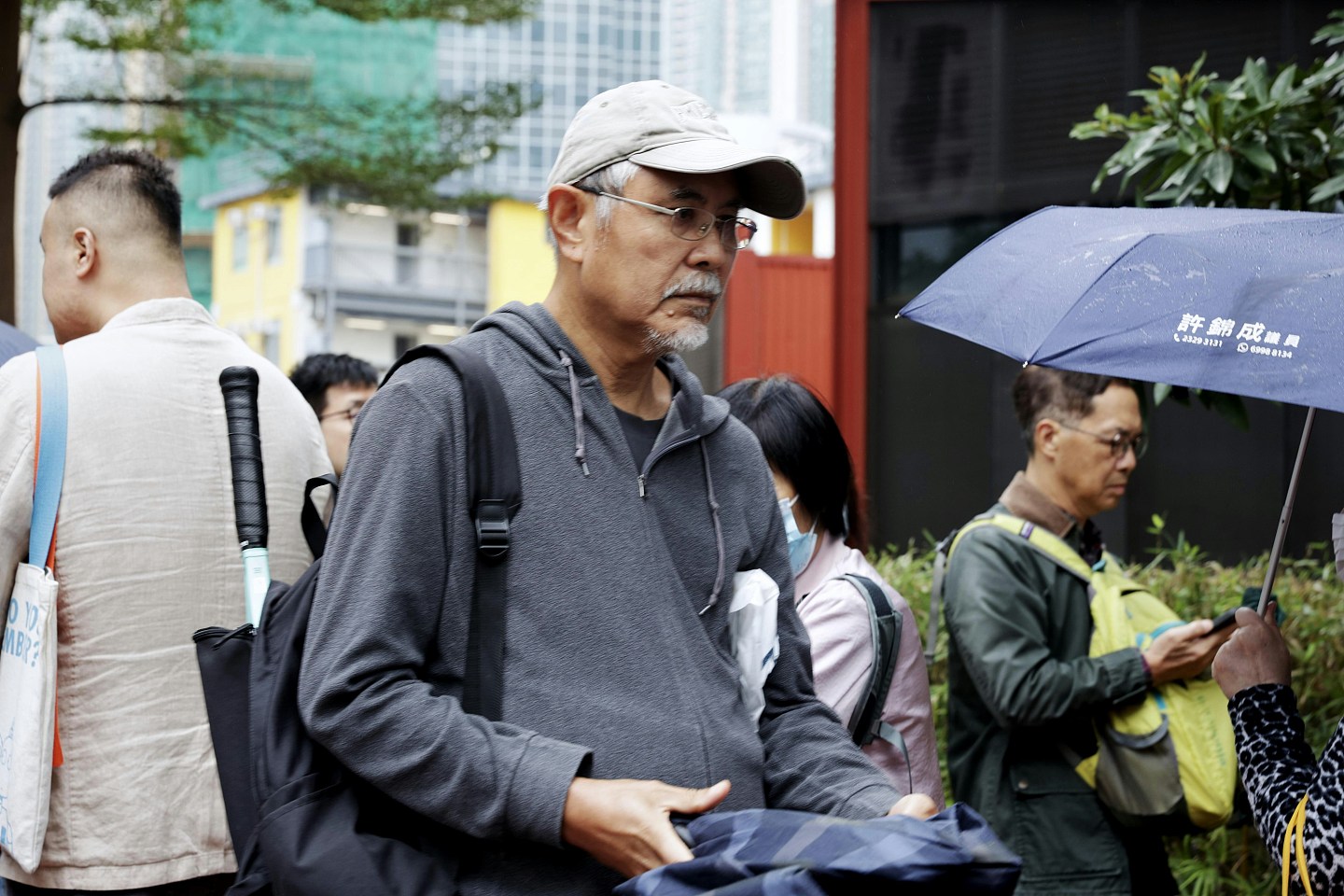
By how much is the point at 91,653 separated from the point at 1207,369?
2.10m

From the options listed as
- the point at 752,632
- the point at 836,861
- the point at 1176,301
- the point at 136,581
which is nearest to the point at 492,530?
the point at 752,632

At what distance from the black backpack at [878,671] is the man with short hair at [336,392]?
2.54 meters

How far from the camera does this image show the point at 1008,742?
4254mm

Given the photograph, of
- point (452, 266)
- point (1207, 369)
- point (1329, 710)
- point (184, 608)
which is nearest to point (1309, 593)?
point (1329, 710)

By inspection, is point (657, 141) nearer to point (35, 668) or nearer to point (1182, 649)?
point (35, 668)

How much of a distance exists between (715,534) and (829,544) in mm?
1351

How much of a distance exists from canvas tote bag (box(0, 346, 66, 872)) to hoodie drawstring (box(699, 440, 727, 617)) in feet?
4.12

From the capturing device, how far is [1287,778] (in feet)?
10.1

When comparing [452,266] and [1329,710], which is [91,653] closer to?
[1329,710]

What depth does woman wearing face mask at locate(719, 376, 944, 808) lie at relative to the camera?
142 inches

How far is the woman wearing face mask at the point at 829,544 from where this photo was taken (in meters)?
3.62

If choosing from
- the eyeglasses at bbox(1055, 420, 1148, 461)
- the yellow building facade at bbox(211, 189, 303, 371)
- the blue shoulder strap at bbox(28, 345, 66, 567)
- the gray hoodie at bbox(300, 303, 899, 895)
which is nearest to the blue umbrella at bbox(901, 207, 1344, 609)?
the gray hoodie at bbox(300, 303, 899, 895)

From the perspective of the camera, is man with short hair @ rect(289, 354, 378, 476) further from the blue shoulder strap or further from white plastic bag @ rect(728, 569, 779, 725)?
white plastic bag @ rect(728, 569, 779, 725)

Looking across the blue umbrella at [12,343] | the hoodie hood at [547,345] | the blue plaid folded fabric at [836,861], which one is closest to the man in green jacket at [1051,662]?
the hoodie hood at [547,345]
